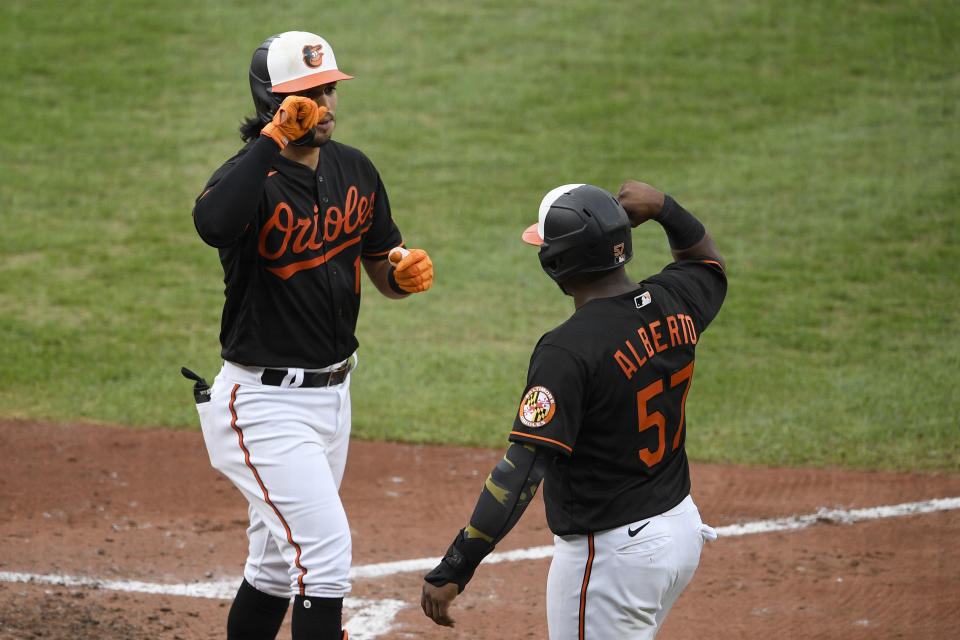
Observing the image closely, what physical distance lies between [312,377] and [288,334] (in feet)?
0.54

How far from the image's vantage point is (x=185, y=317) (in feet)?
27.4

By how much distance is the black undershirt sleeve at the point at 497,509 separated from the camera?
9.19 feet

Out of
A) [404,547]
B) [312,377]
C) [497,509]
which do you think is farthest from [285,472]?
[404,547]

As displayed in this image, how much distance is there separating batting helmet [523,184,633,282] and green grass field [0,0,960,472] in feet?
11.6

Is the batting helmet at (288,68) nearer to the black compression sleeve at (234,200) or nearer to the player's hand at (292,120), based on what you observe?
the player's hand at (292,120)

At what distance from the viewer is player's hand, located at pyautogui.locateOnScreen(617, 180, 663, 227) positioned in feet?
10.8

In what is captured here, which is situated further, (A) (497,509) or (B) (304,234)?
(B) (304,234)

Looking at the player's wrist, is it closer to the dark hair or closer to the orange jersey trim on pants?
the orange jersey trim on pants

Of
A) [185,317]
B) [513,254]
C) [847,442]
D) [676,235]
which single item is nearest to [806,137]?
[513,254]

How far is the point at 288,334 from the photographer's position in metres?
3.48

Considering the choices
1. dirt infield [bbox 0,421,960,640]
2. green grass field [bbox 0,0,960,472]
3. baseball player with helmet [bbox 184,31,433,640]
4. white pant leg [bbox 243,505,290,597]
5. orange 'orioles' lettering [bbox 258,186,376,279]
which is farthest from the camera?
green grass field [bbox 0,0,960,472]

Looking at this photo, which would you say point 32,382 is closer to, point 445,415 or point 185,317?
point 185,317

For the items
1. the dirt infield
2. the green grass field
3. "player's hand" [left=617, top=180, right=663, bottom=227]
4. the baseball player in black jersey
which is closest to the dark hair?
the baseball player in black jersey

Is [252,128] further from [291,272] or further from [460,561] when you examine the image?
[460,561]
